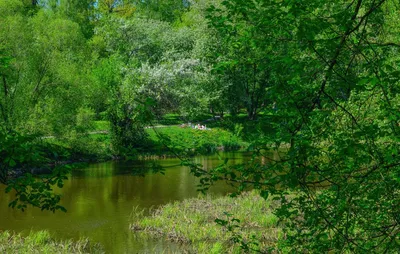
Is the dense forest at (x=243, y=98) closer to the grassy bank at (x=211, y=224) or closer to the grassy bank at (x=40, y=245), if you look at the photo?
the grassy bank at (x=211, y=224)

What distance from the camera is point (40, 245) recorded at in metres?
14.6

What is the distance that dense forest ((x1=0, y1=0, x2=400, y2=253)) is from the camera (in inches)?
212

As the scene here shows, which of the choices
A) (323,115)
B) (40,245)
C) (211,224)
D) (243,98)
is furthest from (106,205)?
(243,98)

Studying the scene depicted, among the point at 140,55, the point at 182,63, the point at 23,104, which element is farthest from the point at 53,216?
the point at 140,55

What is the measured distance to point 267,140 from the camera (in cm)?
570

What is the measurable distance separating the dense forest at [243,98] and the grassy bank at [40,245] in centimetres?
292

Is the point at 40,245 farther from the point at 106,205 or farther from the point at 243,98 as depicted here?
the point at 243,98

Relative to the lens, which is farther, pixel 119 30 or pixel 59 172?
pixel 119 30

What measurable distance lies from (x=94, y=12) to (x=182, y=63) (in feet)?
95.5

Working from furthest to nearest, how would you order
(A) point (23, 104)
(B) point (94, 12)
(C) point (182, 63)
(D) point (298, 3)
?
(B) point (94, 12), (C) point (182, 63), (A) point (23, 104), (D) point (298, 3)

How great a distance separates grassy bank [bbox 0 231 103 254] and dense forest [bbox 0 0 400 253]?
2.92m

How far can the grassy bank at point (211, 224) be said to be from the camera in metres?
14.8

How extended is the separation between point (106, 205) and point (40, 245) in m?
7.97

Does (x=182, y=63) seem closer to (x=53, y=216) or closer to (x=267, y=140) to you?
(x=53, y=216)
